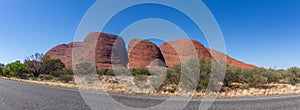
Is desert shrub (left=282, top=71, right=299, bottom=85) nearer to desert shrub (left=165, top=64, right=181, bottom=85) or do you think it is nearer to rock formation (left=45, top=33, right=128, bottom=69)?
desert shrub (left=165, top=64, right=181, bottom=85)

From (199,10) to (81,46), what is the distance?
234 ft

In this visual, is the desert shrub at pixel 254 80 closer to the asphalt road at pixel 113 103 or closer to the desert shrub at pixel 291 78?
the desert shrub at pixel 291 78

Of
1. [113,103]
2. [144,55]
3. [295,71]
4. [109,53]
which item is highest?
[109,53]

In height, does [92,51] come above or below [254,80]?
A: above

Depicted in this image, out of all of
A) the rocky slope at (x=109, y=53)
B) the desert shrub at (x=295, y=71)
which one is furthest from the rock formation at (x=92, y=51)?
the desert shrub at (x=295, y=71)

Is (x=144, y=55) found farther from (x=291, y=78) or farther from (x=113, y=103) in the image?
(x=113, y=103)


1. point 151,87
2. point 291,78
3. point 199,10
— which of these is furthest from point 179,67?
point 291,78

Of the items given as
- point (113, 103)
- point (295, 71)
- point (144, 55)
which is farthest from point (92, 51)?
point (113, 103)

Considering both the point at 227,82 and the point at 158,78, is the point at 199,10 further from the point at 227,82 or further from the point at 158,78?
the point at 227,82

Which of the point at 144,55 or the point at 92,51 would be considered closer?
the point at 92,51

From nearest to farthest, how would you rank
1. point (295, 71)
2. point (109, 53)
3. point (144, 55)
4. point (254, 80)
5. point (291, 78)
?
point (254, 80) → point (291, 78) → point (295, 71) → point (144, 55) → point (109, 53)

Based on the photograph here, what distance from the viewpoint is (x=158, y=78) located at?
16.3m

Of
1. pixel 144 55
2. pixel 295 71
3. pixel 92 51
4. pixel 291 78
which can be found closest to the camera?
pixel 291 78

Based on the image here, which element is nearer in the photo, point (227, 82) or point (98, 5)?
point (98, 5)
